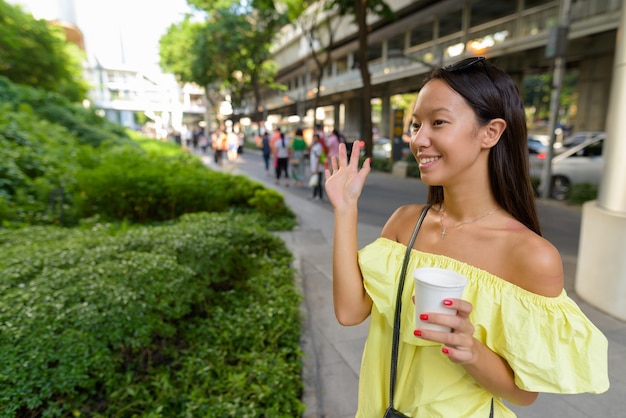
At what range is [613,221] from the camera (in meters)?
3.61

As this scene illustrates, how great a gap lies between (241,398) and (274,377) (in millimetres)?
262

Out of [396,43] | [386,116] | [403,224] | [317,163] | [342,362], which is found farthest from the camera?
[386,116]

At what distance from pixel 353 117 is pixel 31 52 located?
2708cm

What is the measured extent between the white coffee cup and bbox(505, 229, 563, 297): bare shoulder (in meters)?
0.24

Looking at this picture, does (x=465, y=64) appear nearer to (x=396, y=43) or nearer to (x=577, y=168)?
(x=577, y=168)

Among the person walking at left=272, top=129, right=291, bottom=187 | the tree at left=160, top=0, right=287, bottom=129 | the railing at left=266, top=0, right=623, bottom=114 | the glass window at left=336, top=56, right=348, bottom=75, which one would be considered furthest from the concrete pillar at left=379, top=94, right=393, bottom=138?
the person walking at left=272, top=129, right=291, bottom=187

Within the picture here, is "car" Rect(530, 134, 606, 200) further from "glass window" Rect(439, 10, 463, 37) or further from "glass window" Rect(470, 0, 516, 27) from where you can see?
"glass window" Rect(439, 10, 463, 37)

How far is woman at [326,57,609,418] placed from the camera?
1.03m

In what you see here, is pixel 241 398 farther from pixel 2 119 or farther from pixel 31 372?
pixel 2 119

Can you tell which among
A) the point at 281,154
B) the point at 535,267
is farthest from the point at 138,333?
the point at 281,154

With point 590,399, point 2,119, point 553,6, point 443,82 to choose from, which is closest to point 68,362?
point 443,82

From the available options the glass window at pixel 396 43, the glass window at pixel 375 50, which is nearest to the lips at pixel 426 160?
the glass window at pixel 396 43

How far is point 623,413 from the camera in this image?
251 centimetres

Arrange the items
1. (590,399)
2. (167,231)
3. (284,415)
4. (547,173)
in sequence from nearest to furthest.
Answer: (284,415) → (590,399) → (167,231) → (547,173)
